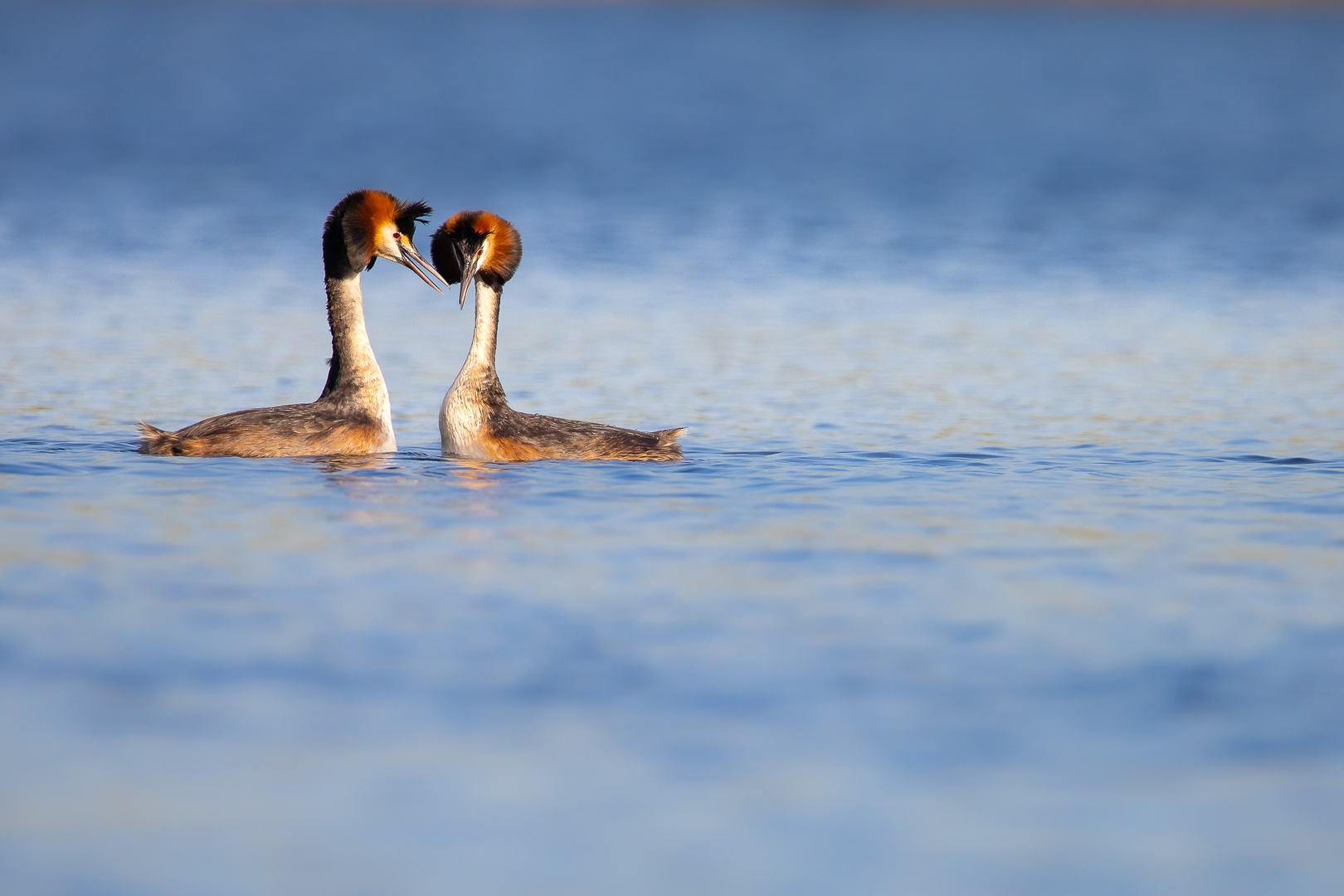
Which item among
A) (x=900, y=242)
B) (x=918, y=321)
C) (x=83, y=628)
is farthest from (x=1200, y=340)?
(x=83, y=628)

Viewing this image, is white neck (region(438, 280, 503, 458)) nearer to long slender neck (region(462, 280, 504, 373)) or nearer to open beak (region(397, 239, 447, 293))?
long slender neck (region(462, 280, 504, 373))

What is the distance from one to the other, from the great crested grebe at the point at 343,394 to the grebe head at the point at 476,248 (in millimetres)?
197

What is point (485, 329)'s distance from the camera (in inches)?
555

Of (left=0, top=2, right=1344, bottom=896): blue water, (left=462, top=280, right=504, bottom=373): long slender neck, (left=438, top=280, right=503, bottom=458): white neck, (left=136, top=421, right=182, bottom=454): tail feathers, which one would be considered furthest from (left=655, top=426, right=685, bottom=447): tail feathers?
(left=136, top=421, right=182, bottom=454): tail feathers

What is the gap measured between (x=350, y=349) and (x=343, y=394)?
0.46 metres

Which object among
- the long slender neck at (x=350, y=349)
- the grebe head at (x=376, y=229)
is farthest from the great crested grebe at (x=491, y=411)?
the long slender neck at (x=350, y=349)

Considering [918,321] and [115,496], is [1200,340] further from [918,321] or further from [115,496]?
[115,496]

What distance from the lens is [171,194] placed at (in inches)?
1378

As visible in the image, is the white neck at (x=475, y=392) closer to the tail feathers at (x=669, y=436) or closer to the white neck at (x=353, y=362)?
the white neck at (x=353, y=362)

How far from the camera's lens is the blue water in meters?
6.33

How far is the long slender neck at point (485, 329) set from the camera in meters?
14.0

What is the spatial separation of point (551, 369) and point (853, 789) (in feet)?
38.8

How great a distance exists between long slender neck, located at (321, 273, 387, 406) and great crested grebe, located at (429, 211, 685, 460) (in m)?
0.63

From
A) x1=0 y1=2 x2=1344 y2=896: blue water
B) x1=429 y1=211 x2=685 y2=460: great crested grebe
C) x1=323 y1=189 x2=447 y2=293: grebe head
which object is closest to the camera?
x1=0 y1=2 x2=1344 y2=896: blue water
